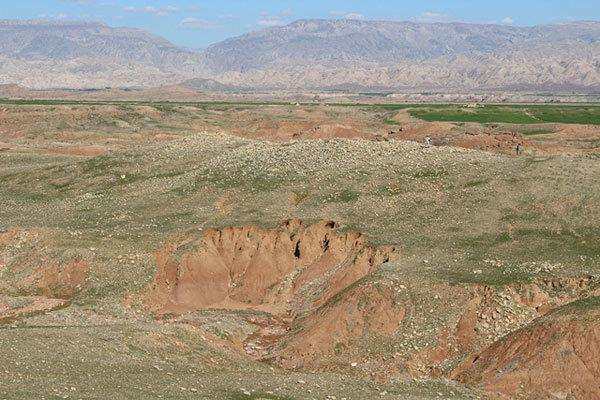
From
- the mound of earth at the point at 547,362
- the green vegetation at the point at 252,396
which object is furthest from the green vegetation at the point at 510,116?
the green vegetation at the point at 252,396

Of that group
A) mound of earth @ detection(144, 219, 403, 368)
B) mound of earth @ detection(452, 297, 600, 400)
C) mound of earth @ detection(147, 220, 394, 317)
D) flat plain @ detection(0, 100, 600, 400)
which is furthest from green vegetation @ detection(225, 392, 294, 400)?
mound of earth @ detection(147, 220, 394, 317)

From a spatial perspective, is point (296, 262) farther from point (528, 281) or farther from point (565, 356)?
point (565, 356)

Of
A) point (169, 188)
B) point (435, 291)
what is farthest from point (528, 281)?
point (169, 188)

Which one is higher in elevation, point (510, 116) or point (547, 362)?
point (510, 116)

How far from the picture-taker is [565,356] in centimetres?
3150

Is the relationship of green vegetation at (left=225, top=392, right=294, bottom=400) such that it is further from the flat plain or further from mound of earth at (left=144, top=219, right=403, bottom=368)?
mound of earth at (left=144, top=219, right=403, bottom=368)

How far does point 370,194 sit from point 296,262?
783cm

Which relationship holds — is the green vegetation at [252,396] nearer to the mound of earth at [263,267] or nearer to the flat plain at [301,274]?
the flat plain at [301,274]

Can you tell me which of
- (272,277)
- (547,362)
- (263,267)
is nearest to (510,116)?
(263,267)

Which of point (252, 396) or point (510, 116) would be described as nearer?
point (252, 396)

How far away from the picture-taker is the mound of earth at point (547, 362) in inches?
1220

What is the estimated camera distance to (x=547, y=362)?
31.5 m

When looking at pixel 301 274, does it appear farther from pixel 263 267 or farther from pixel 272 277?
pixel 263 267

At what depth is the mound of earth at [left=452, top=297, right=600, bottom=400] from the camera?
31.0 meters
